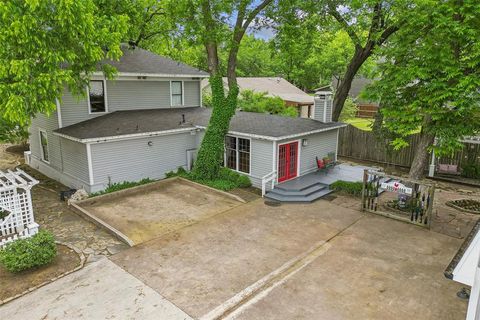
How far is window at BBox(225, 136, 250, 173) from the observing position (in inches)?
582

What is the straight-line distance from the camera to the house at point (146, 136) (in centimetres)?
1369

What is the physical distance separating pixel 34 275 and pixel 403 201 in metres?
11.8

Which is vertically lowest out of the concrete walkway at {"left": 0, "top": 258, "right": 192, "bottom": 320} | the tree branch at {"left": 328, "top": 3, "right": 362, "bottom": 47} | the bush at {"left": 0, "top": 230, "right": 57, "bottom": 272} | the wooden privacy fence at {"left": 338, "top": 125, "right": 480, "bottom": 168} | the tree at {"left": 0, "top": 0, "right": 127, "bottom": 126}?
the concrete walkway at {"left": 0, "top": 258, "right": 192, "bottom": 320}

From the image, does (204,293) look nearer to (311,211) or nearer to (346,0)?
(311,211)

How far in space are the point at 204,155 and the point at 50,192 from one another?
6758 millimetres

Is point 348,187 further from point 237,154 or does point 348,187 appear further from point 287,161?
point 237,154

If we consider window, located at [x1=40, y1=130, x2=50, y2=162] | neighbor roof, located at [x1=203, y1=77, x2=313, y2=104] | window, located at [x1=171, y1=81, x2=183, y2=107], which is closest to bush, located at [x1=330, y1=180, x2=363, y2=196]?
window, located at [x1=171, y1=81, x2=183, y2=107]

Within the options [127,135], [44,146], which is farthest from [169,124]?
[44,146]

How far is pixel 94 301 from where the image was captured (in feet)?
22.7

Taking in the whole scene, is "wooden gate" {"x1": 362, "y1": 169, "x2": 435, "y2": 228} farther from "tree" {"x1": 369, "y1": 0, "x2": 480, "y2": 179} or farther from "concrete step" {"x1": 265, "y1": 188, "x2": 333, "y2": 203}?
"concrete step" {"x1": 265, "y1": 188, "x2": 333, "y2": 203}

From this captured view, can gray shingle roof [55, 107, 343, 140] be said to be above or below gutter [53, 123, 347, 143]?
above

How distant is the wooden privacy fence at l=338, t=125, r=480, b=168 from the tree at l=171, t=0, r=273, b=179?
8.76 meters

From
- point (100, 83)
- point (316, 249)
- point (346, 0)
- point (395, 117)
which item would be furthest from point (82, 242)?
point (346, 0)

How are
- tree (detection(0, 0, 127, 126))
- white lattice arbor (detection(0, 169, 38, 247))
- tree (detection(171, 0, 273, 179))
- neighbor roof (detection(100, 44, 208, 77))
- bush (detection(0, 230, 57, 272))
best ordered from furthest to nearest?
1. neighbor roof (detection(100, 44, 208, 77))
2. tree (detection(171, 0, 273, 179))
3. white lattice arbor (detection(0, 169, 38, 247))
4. tree (detection(0, 0, 127, 126))
5. bush (detection(0, 230, 57, 272))
